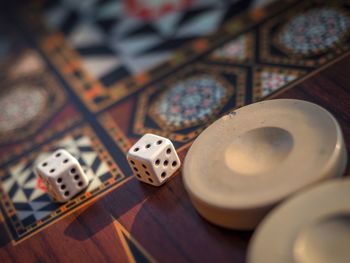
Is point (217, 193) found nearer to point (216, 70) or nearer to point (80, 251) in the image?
point (80, 251)

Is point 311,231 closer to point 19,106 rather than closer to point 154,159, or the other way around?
point 154,159

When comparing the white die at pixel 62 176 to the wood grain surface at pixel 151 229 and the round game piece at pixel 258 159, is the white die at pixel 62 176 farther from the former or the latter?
the round game piece at pixel 258 159

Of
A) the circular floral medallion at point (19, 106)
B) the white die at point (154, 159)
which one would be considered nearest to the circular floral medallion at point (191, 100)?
the white die at point (154, 159)

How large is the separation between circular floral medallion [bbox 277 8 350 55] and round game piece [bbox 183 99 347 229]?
0.47 meters

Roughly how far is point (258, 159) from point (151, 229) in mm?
348

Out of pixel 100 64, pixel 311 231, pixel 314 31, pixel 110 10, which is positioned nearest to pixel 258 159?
pixel 311 231

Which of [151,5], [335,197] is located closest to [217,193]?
[335,197]

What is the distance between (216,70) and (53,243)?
0.87 metres

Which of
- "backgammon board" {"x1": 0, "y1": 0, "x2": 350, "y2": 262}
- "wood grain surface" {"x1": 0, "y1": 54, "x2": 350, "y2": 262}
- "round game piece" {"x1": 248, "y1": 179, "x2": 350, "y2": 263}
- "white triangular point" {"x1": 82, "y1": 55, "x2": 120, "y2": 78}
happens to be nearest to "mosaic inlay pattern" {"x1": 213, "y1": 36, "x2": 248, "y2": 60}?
"backgammon board" {"x1": 0, "y1": 0, "x2": 350, "y2": 262}

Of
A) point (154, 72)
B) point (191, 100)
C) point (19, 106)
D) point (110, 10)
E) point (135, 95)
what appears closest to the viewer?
point (191, 100)

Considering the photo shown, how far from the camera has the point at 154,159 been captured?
1.43 meters

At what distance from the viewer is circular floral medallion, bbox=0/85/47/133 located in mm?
2141

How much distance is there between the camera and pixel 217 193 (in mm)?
1261

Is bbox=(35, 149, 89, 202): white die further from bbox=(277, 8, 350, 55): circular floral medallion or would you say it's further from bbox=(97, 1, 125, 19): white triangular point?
bbox=(97, 1, 125, 19): white triangular point
